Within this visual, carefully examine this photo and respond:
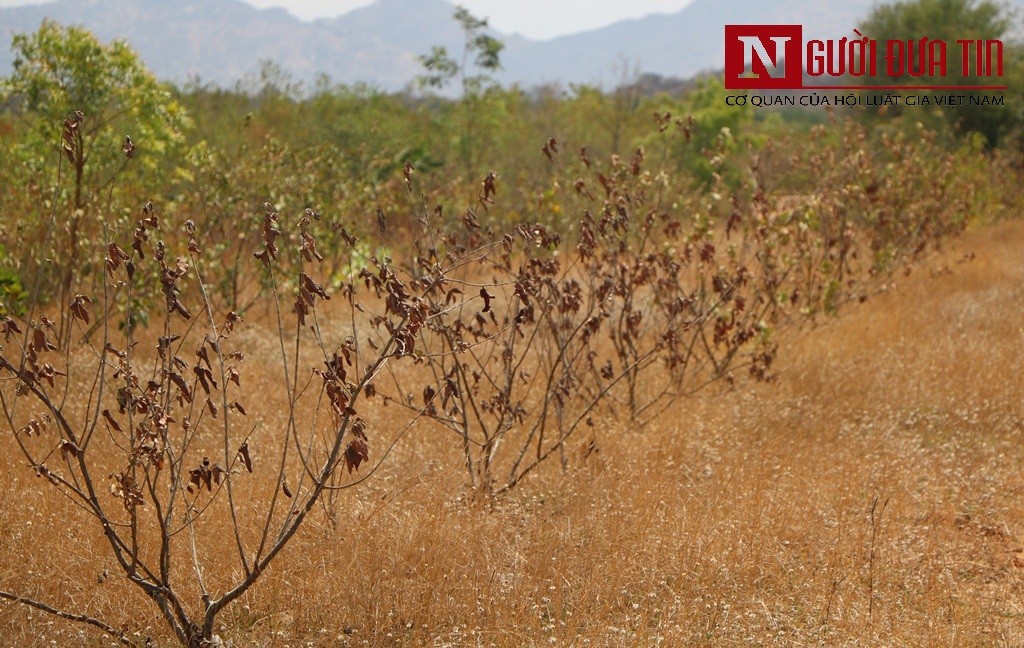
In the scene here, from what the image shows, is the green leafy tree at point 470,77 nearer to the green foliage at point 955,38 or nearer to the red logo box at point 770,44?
the red logo box at point 770,44

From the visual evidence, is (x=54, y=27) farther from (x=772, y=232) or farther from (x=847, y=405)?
(x=847, y=405)

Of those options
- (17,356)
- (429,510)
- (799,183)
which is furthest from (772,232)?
(799,183)

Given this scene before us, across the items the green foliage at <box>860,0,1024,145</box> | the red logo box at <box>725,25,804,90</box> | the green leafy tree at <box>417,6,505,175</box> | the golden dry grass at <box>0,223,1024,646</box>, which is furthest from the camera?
the green foliage at <box>860,0,1024,145</box>

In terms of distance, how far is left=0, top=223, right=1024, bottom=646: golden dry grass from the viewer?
137 inches

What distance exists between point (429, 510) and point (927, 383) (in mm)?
3940

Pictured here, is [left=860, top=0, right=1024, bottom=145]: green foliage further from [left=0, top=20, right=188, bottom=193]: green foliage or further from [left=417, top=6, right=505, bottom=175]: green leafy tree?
[left=0, top=20, right=188, bottom=193]: green foliage

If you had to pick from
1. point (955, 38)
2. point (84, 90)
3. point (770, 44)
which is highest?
point (955, 38)

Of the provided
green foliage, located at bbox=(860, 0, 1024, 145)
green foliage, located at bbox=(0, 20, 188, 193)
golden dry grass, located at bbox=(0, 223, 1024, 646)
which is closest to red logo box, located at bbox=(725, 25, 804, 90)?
green foliage, located at bbox=(860, 0, 1024, 145)

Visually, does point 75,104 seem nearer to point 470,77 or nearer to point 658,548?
point 658,548

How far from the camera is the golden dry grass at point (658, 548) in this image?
347 centimetres

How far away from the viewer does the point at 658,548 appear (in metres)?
4.00

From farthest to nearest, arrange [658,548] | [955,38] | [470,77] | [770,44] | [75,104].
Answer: [955,38] → [470,77] → [770,44] → [75,104] → [658,548]

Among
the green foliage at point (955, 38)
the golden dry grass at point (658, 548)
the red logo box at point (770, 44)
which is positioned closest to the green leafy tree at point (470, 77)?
the red logo box at point (770, 44)


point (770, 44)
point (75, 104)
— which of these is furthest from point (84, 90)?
point (770, 44)
